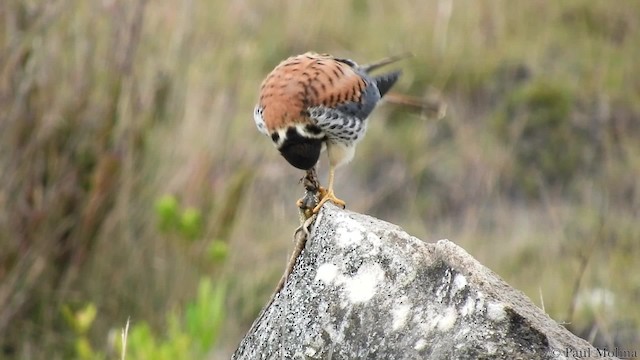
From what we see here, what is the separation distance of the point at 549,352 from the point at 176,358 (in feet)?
5.54

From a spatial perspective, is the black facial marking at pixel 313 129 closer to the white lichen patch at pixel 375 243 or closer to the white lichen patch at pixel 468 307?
the white lichen patch at pixel 375 243

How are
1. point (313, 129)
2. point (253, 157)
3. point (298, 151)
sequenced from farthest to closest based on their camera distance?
point (253, 157) → point (313, 129) → point (298, 151)

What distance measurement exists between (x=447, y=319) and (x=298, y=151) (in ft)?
3.48

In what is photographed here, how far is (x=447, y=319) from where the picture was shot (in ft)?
6.40

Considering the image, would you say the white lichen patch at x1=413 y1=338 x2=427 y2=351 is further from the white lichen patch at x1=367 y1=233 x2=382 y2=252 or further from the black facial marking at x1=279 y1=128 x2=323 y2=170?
the black facial marking at x1=279 y1=128 x2=323 y2=170

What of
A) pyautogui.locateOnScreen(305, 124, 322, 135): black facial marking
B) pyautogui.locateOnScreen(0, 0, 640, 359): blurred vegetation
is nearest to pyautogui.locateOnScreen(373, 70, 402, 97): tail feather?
pyautogui.locateOnScreen(305, 124, 322, 135): black facial marking

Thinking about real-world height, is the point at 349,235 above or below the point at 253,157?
above

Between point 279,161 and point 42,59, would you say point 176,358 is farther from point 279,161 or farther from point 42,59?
point 279,161

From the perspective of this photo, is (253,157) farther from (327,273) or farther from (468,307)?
(468,307)

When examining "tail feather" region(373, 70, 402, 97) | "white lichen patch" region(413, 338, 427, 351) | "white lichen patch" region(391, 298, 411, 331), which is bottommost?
"tail feather" region(373, 70, 402, 97)

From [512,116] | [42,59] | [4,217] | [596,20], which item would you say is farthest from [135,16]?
[596,20]

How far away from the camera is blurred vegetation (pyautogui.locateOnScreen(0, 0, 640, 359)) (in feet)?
15.2

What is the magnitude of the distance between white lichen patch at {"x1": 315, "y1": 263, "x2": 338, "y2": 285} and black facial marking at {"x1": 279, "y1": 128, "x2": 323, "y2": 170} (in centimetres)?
82

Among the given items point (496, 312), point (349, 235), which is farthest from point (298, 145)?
point (496, 312)
